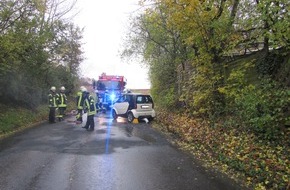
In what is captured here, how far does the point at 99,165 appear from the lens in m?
Result: 8.43

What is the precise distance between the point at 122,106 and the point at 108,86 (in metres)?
9.14

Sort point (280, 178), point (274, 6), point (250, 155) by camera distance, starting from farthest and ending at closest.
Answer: point (274, 6) → point (250, 155) → point (280, 178)

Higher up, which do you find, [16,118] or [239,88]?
[239,88]

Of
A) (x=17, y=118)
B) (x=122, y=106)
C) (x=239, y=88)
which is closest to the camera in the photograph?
(x=239, y=88)

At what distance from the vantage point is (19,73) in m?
20.3

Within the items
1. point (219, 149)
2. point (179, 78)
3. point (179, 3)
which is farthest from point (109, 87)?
point (219, 149)

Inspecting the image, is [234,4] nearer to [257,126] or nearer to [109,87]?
[257,126]

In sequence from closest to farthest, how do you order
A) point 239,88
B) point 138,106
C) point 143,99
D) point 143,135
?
point 239,88 < point 143,135 < point 138,106 < point 143,99

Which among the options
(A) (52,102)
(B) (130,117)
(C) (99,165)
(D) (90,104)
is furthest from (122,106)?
(C) (99,165)

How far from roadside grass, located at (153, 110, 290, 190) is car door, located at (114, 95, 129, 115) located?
23.3 feet

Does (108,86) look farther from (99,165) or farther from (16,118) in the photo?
(99,165)

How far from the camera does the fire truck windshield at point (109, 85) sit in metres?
29.0

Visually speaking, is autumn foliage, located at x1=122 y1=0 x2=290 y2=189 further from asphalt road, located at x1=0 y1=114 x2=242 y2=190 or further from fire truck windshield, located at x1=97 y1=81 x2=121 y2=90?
fire truck windshield, located at x1=97 y1=81 x2=121 y2=90

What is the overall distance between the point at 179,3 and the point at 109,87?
654 inches
